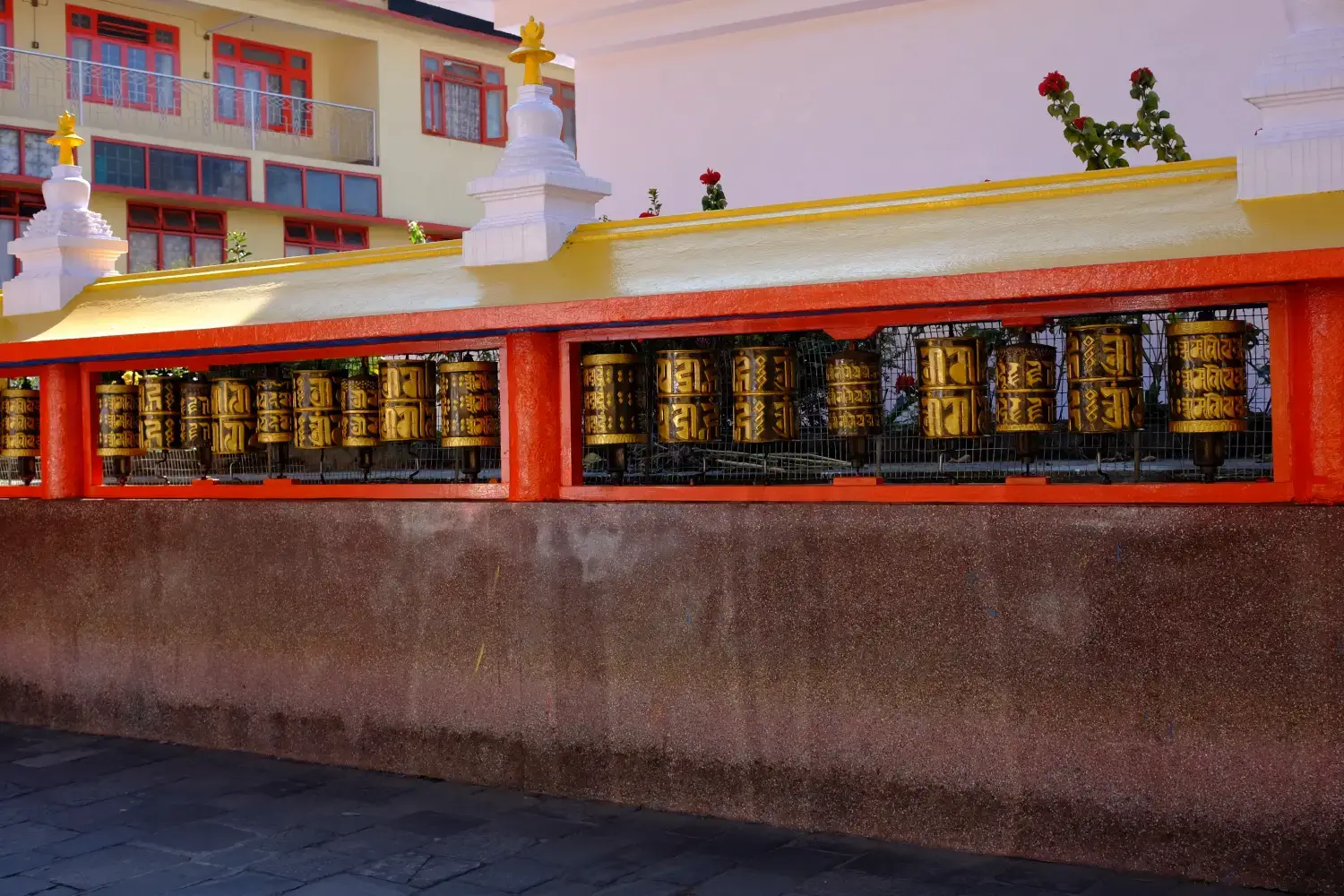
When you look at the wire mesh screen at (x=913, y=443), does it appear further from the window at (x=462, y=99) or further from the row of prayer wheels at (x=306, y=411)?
the window at (x=462, y=99)

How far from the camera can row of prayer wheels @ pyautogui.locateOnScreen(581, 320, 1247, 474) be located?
14.2ft

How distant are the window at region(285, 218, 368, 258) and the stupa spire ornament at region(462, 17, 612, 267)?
1471 cm

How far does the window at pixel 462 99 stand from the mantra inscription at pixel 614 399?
56.2 feet

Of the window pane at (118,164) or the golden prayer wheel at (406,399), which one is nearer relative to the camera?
the golden prayer wheel at (406,399)

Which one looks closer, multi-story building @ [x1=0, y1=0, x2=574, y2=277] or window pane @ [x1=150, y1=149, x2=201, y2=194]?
multi-story building @ [x1=0, y1=0, x2=574, y2=277]

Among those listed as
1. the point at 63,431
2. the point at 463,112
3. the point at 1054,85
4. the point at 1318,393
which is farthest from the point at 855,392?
the point at 463,112

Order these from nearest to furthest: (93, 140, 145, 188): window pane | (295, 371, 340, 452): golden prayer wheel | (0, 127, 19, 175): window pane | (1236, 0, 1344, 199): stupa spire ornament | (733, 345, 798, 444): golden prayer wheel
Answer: (1236, 0, 1344, 199): stupa spire ornament
(733, 345, 798, 444): golden prayer wheel
(295, 371, 340, 452): golden prayer wheel
(0, 127, 19, 175): window pane
(93, 140, 145, 188): window pane

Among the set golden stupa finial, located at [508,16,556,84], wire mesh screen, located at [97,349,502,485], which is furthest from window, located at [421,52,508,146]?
golden stupa finial, located at [508,16,556,84]

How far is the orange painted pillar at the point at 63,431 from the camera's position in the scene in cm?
666

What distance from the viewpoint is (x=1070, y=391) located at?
4.60 metres

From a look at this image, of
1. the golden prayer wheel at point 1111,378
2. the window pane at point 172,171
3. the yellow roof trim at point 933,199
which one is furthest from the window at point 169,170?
the golden prayer wheel at point 1111,378

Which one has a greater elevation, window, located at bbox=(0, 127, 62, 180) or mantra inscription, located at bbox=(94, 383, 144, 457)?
window, located at bbox=(0, 127, 62, 180)

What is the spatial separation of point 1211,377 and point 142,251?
16.5 metres

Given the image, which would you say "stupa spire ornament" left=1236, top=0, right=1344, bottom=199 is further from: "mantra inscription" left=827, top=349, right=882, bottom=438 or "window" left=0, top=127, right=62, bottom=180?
"window" left=0, top=127, right=62, bottom=180
